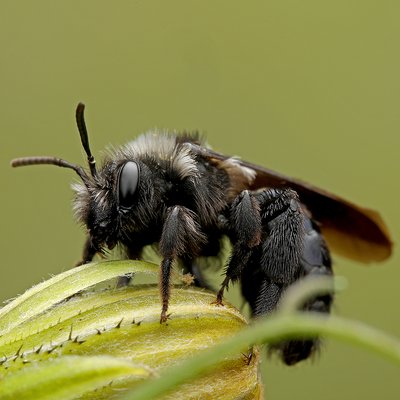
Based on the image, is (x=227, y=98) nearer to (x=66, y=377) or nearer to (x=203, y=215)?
(x=203, y=215)

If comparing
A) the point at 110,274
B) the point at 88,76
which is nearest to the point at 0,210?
the point at 88,76

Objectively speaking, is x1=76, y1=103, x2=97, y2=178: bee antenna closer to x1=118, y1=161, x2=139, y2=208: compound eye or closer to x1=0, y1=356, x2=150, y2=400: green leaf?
x1=118, y1=161, x2=139, y2=208: compound eye

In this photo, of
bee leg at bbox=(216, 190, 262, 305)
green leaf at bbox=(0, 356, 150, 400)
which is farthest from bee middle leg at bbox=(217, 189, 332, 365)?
green leaf at bbox=(0, 356, 150, 400)

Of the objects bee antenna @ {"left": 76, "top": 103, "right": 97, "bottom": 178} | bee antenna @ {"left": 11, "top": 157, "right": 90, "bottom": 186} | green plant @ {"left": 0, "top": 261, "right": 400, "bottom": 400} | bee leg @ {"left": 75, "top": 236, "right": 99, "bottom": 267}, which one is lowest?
bee leg @ {"left": 75, "top": 236, "right": 99, "bottom": 267}

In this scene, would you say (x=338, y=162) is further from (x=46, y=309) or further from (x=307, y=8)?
(x=46, y=309)

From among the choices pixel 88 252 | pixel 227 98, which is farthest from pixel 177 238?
pixel 227 98

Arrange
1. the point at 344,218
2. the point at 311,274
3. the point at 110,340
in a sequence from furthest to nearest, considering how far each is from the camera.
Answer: the point at 344,218 < the point at 311,274 < the point at 110,340
